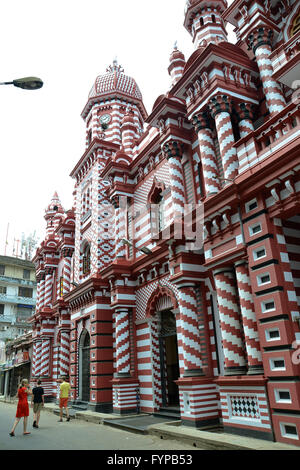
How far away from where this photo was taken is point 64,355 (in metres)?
23.1

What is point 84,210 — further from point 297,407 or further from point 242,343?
point 297,407

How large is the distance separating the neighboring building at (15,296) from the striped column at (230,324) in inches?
1544

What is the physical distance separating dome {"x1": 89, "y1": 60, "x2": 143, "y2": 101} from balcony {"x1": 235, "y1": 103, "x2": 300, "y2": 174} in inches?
635

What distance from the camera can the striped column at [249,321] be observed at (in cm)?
859

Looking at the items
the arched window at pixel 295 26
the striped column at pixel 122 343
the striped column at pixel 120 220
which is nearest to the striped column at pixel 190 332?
the striped column at pixel 122 343

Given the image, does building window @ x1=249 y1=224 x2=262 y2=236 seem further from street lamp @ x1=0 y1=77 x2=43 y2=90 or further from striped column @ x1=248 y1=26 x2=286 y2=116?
street lamp @ x1=0 y1=77 x2=43 y2=90

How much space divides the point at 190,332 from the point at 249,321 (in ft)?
8.92

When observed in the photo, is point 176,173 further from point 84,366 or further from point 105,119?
point 105,119

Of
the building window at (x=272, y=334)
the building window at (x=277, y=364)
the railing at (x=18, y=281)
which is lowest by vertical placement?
the building window at (x=277, y=364)

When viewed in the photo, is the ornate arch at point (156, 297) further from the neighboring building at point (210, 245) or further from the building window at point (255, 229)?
the building window at point (255, 229)

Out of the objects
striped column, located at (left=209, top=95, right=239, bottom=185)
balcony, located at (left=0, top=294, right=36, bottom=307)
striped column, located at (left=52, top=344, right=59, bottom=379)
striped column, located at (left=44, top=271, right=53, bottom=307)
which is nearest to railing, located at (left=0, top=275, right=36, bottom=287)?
balcony, located at (left=0, top=294, right=36, bottom=307)

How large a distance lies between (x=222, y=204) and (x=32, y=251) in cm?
5474
